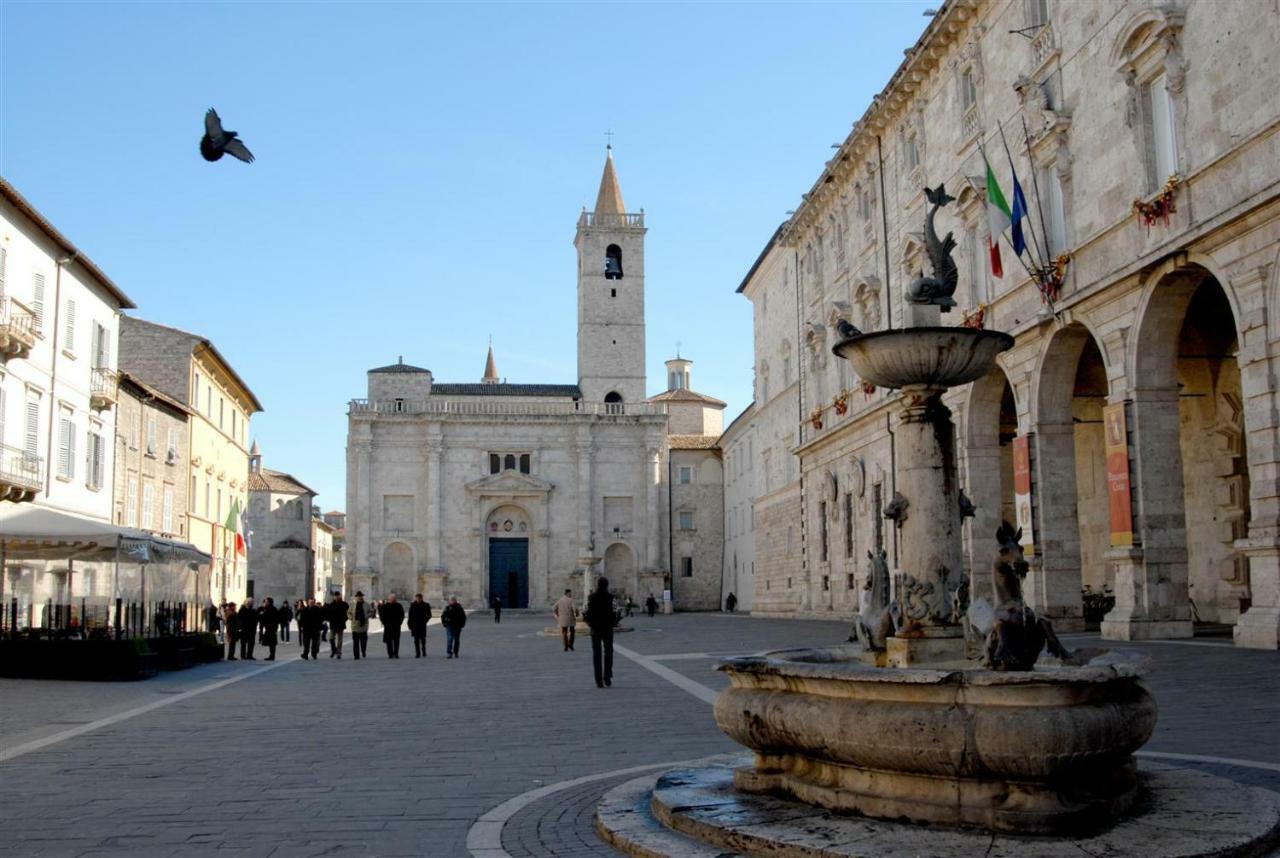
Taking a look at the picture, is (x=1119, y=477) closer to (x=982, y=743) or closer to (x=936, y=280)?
(x=936, y=280)

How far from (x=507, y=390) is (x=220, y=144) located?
6143cm

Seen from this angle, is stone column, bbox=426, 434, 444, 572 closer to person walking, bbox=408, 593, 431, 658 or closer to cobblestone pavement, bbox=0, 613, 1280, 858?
person walking, bbox=408, 593, 431, 658

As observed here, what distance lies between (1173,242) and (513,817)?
591 inches

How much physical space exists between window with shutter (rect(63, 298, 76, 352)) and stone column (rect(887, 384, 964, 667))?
27997 millimetres

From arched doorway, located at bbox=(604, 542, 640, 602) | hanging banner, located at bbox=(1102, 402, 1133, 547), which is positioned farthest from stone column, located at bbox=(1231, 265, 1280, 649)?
arched doorway, located at bbox=(604, 542, 640, 602)

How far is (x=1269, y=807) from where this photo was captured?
6.04 m

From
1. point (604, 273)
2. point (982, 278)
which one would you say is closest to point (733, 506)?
point (604, 273)

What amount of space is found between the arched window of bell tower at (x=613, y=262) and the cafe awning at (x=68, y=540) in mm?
55255

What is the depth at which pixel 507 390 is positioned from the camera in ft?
247

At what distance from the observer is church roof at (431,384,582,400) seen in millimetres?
73875

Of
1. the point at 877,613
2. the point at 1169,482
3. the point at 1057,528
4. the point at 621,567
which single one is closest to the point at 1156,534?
the point at 1169,482

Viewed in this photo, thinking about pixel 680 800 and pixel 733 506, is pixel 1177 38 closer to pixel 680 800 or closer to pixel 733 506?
pixel 680 800

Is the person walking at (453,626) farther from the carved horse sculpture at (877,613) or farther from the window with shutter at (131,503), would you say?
the carved horse sculpture at (877,613)

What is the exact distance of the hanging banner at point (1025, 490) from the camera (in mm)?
22906
